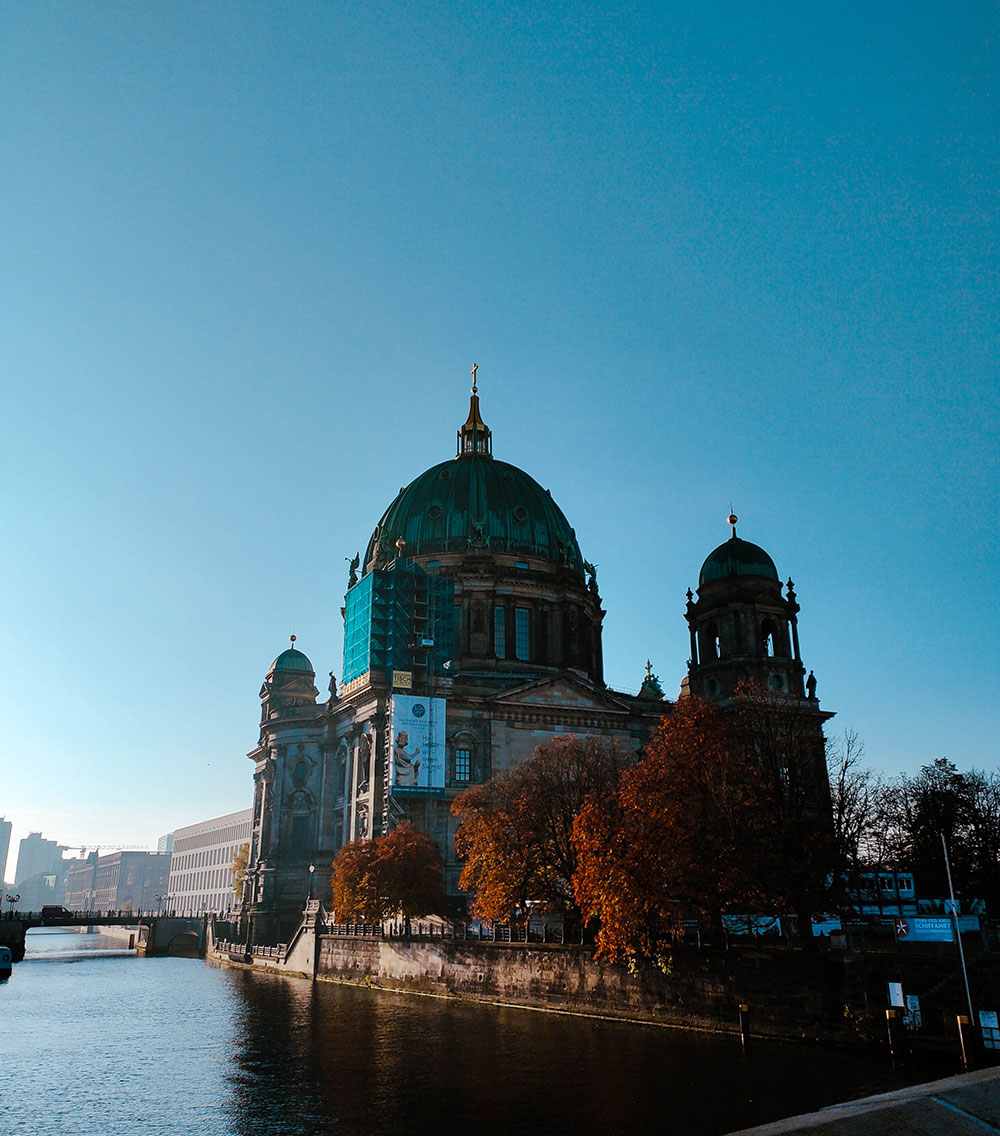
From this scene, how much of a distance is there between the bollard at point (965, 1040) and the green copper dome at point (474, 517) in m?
68.6

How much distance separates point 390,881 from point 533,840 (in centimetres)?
1377

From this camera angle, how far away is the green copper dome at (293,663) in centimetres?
11020

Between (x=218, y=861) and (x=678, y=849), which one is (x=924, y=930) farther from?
(x=218, y=861)

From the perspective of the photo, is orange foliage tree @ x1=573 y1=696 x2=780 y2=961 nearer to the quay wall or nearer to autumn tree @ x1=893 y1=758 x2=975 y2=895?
the quay wall

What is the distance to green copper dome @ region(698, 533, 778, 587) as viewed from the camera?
→ 88.1m

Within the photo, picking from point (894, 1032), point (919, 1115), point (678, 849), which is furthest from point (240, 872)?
point (919, 1115)

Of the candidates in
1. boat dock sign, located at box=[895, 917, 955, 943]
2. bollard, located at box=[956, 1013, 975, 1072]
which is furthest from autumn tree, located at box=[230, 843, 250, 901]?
bollard, located at box=[956, 1013, 975, 1072]

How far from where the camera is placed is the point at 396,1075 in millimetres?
31094

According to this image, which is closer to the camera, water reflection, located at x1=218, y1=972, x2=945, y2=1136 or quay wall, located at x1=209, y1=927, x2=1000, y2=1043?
water reflection, located at x1=218, y1=972, x2=945, y2=1136

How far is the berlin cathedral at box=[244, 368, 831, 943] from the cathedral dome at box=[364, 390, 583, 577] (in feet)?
0.54

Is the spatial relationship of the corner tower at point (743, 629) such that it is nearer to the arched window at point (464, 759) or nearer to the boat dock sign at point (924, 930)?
the arched window at point (464, 759)

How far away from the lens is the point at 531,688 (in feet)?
276

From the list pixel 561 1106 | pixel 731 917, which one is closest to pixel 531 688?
pixel 731 917

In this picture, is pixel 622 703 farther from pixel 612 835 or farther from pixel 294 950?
pixel 612 835
